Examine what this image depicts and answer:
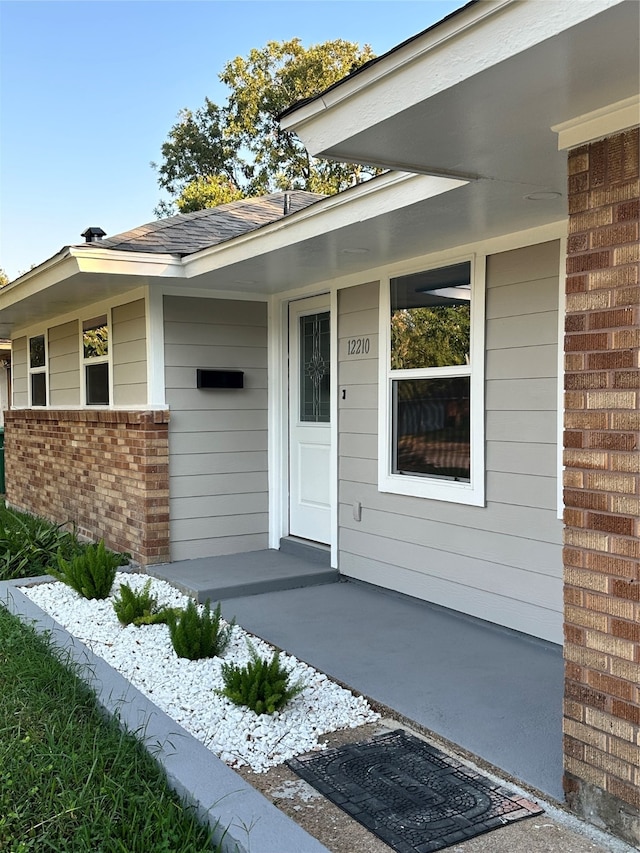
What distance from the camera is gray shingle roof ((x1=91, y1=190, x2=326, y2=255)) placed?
5762 millimetres

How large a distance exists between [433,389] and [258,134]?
64.1ft

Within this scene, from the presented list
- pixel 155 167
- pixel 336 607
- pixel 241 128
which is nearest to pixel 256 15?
pixel 241 128

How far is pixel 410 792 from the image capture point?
273 cm

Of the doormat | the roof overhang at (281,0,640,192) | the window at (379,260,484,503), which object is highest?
the roof overhang at (281,0,640,192)

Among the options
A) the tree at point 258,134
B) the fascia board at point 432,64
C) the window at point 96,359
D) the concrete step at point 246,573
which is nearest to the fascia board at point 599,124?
the fascia board at point 432,64

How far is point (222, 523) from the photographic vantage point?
638 centimetres

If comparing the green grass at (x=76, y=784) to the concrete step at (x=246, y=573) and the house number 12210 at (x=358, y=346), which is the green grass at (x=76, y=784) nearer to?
the concrete step at (x=246, y=573)

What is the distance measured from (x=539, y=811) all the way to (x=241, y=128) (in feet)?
73.0

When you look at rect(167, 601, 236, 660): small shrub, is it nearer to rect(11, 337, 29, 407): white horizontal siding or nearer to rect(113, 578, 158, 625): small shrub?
rect(113, 578, 158, 625): small shrub

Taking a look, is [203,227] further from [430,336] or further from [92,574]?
[92,574]

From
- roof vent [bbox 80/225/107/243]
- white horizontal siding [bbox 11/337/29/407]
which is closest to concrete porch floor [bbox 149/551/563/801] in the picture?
roof vent [bbox 80/225/107/243]

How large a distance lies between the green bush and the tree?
49.1ft

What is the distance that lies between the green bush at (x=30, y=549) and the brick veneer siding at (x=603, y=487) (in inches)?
167

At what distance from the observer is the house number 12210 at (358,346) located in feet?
17.8
